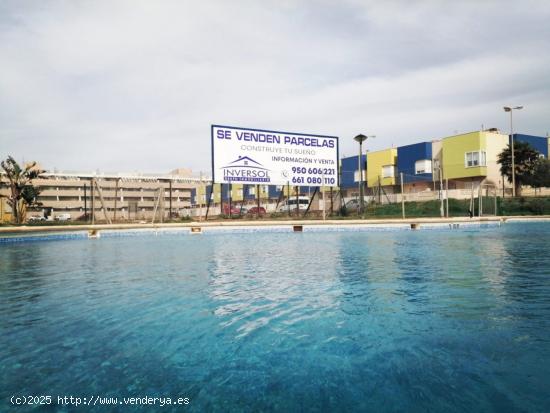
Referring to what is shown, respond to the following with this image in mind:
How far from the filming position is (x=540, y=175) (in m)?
39.2

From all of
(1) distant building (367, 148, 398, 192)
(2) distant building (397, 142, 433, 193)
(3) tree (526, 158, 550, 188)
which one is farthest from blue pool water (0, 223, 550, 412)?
(1) distant building (367, 148, 398, 192)

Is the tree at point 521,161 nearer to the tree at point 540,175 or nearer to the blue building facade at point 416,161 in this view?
the tree at point 540,175

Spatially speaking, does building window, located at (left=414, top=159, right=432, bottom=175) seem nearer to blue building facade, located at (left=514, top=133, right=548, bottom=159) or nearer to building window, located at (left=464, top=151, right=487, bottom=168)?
building window, located at (left=464, top=151, right=487, bottom=168)

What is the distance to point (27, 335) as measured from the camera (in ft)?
15.3

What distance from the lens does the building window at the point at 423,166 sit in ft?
153

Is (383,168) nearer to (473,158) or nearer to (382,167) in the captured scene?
(382,167)

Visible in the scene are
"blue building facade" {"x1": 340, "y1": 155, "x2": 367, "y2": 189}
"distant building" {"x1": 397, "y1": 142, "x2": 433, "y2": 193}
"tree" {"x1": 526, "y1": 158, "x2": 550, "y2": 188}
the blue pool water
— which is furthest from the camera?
"blue building facade" {"x1": 340, "y1": 155, "x2": 367, "y2": 189}

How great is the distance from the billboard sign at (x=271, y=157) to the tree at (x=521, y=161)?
18.6 meters

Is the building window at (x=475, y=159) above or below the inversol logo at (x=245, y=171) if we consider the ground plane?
above

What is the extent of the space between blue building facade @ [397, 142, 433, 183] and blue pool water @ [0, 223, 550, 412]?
40.2 meters

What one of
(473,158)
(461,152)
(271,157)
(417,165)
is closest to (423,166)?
(417,165)

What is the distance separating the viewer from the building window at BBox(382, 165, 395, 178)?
50.8 meters

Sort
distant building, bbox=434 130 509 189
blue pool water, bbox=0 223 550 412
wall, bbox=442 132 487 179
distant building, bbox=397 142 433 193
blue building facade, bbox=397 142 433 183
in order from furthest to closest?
blue building facade, bbox=397 142 433 183
distant building, bbox=397 142 433 193
wall, bbox=442 132 487 179
distant building, bbox=434 130 509 189
blue pool water, bbox=0 223 550 412

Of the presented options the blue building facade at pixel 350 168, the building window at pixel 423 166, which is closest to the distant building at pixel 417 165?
the building window at pixel 423 166
